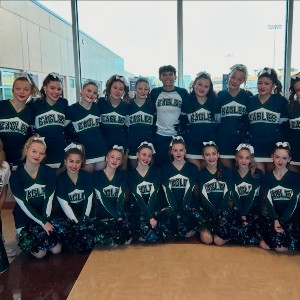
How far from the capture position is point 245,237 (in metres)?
2.63

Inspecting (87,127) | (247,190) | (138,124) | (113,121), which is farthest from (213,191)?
(87,127)

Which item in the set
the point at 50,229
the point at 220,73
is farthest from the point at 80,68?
the point at 50,229

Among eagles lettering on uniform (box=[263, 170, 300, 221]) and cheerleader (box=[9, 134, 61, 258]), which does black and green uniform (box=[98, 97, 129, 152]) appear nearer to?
cheerleader (box=[9, 134, 61, 258])

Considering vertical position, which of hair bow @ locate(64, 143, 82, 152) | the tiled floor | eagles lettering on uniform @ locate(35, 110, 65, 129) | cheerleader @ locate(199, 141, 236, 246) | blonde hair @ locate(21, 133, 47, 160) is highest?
eagles lettering on uniform @ locate(35, 110, 65, 129)

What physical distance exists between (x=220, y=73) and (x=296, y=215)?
1.96 m

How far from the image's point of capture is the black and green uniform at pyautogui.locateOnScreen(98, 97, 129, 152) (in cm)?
311

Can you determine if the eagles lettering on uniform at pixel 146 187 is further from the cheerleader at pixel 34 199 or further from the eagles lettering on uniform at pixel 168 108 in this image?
the cheerleader at pixel 34 199

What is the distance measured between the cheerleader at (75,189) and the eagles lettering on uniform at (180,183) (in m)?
0.71

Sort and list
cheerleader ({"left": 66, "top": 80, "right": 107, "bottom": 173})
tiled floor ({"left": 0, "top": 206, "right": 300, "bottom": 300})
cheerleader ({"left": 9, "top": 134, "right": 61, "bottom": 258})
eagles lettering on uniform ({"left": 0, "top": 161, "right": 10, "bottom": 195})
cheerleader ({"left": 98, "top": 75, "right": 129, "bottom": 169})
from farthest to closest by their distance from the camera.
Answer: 1. cheerleader ({"left": 98, "top": 75, "right": 129, "bottom": 169})
2. cheerleader ({"left": 66, "top": 80, "right": 107, "bottom": 173})
3. eagles lettering on uniform ({"left": 0, "top": 161, "right": 10, "bottom": 195})
4. cheerleader ({"left": 9, "top": 134, "right": 61, "bottom": 258})
5. tiled floor ({"left": 0, "top": 206, "right": 300, "bottom": 300})

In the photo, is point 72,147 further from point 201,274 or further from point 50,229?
point 201,274

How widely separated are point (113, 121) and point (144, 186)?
0.73 metres

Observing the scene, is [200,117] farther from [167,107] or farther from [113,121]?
[113,121]

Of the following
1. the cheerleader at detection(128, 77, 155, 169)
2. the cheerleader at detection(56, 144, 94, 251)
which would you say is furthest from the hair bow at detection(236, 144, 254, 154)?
the cheerleader at detection(56, 144, 94, 251)

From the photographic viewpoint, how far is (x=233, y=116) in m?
3.04
